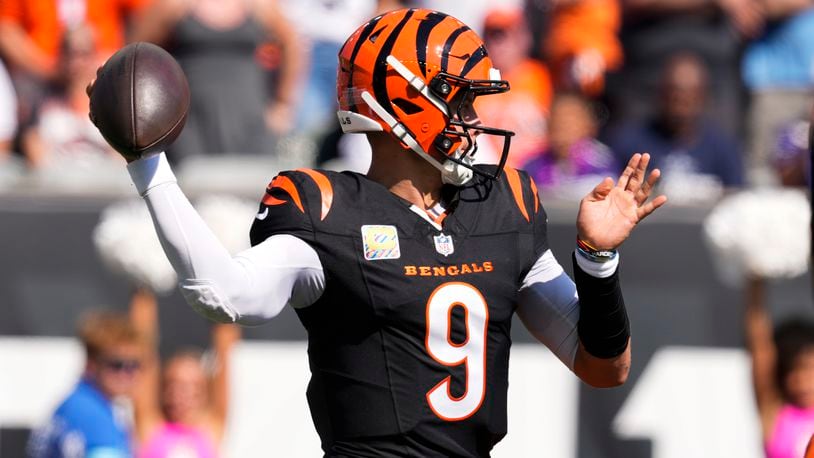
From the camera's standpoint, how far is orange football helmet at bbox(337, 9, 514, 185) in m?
3.50

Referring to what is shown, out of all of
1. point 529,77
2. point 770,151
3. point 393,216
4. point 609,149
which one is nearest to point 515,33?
point 529,77

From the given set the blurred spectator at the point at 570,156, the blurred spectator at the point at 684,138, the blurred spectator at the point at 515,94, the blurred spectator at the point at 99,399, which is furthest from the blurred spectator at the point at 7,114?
the blurred spectator at the point at 684,138

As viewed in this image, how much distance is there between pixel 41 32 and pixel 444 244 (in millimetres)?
4885

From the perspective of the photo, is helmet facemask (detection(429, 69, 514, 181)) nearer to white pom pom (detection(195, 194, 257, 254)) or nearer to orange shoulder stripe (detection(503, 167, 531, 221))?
orange shoulder stripe (detection(503, 167, 531, 221))

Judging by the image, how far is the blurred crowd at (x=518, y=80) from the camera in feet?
23.4

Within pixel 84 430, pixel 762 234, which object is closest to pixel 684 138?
pixel 762 234

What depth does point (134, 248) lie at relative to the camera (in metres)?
6.31

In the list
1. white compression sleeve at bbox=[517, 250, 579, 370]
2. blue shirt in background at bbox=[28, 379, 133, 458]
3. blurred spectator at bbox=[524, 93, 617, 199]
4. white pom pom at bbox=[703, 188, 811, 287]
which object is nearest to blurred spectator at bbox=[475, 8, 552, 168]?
blurred spectator at bbox=[524, 93, 617, 199]

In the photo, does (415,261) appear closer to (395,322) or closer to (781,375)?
(395,322)

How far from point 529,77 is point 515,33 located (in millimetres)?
264

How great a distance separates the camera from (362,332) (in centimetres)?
344

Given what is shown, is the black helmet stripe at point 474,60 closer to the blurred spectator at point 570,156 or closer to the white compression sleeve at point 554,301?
the white compression sleeve at point 554,301

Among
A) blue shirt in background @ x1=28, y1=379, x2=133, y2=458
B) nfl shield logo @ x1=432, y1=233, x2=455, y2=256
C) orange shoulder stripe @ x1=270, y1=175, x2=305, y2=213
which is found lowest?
blue shirt in background @ x1=28, y1=379, x2=133, y2=458

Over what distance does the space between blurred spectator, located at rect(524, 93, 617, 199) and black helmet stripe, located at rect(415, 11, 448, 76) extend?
336 centimetres
